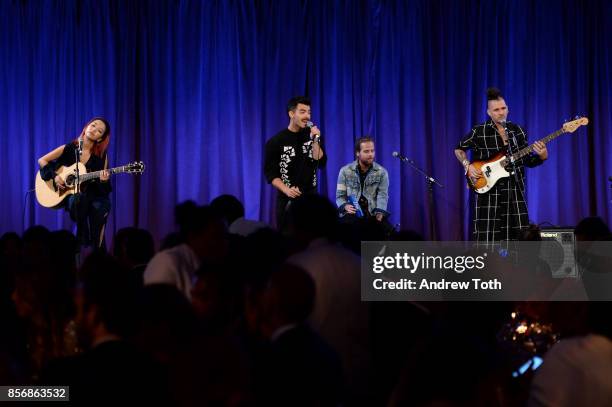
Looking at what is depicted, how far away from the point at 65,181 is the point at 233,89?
8.04ft

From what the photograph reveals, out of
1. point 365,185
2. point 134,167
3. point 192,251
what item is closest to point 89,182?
point 134,167

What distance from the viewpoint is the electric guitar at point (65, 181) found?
7.33m

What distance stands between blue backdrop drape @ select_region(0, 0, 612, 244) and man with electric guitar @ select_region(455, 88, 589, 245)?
170 centimetres

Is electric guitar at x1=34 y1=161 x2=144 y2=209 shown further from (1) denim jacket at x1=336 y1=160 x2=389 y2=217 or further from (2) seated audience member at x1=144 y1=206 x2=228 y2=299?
(2) seated audience member at x1=144 y1=206 x2=228 y2=299

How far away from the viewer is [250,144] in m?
8.95

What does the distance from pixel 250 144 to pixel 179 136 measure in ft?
2.83

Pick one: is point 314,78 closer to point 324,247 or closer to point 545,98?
point 545,98

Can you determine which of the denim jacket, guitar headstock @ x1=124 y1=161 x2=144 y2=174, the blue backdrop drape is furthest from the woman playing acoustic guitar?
the denim jacket

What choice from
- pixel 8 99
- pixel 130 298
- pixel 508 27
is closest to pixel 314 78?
pixel 508 27

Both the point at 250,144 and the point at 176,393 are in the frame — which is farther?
the point at 250,144

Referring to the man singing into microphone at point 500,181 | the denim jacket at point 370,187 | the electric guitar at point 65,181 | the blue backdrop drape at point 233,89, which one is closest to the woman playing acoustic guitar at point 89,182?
the electric guitar at point 65,181

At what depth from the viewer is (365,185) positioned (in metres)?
7.71

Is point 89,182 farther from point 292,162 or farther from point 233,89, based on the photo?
point 233,89

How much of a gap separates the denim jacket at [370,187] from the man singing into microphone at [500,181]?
0.88 metres
